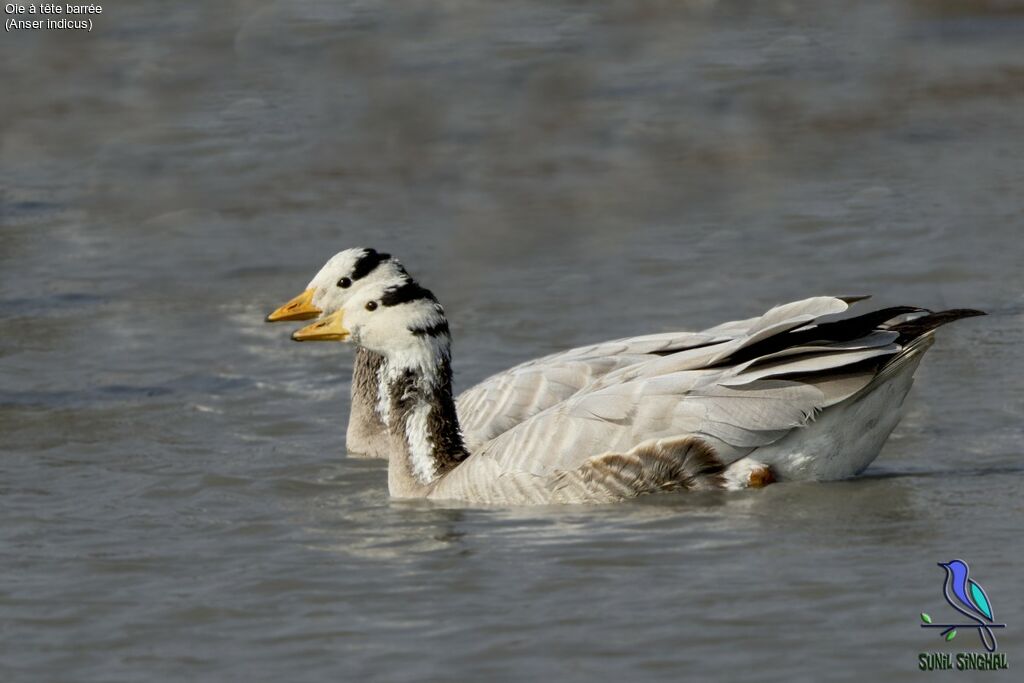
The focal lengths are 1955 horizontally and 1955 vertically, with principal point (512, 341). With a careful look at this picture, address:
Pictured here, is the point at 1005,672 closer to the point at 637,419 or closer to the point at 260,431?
the point at 637,419

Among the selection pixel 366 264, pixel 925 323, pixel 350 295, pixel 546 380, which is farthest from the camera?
pixel 546 380

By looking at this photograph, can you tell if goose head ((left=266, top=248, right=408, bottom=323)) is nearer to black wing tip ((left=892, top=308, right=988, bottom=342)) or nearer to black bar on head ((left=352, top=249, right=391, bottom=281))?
black bar on head ((left=352, top=249, right=391, bottom=281))

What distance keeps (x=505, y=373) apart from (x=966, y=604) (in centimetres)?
435

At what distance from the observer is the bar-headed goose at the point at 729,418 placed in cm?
954

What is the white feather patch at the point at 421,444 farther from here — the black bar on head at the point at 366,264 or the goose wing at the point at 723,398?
the black bar on head at the point at 366,264

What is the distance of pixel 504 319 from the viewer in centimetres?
1399

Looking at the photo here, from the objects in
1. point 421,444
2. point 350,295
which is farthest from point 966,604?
point 350,295

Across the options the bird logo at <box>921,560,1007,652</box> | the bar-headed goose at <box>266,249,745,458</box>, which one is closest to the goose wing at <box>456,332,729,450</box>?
the bar-headed goose at <box>266,249,745,458</box>

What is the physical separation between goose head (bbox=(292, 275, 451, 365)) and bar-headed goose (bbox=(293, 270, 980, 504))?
747 millimetres

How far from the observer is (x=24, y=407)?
12.7 metres

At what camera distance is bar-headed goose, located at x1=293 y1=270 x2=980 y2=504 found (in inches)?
376

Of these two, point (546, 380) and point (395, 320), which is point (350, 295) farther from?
point (546, 380)

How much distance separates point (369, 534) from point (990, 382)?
14.0 feet

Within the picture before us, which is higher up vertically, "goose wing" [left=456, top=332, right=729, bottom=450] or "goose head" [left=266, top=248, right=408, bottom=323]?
"goose head" [left=266, top=248, right=408, bottom=323]
